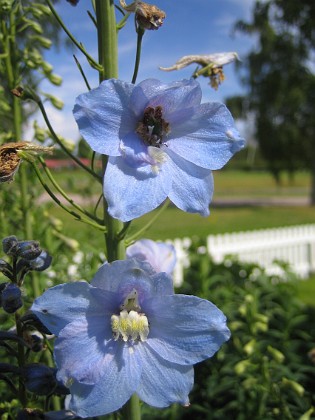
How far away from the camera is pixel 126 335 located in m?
1.04

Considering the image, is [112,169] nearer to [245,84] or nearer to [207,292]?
[207,292]

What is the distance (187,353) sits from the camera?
1.05 m

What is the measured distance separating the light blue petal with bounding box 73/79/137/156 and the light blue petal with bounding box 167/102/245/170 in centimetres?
12

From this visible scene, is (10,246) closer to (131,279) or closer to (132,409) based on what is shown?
(131,279)

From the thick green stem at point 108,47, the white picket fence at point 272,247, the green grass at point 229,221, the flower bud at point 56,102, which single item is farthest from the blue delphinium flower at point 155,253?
the green grass at point 229,221

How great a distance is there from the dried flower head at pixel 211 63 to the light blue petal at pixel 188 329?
0.58 meters

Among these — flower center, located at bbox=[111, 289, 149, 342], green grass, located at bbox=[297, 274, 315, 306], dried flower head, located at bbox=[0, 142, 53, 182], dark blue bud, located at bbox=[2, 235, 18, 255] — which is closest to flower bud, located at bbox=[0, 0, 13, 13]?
dried flower head, located at bbox=[0, 142, 53, 182]

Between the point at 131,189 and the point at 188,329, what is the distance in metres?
0.28

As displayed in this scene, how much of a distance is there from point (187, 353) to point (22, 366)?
0.37m

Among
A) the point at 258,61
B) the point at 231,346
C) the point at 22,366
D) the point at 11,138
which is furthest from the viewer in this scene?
the point at 258,61

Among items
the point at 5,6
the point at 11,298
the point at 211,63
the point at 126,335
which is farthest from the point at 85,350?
the point at 5,6

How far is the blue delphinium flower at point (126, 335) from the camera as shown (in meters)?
1.01

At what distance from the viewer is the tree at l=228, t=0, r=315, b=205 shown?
19.2 meters

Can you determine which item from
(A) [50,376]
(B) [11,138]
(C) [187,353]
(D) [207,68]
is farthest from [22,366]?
(B) [11,138]
